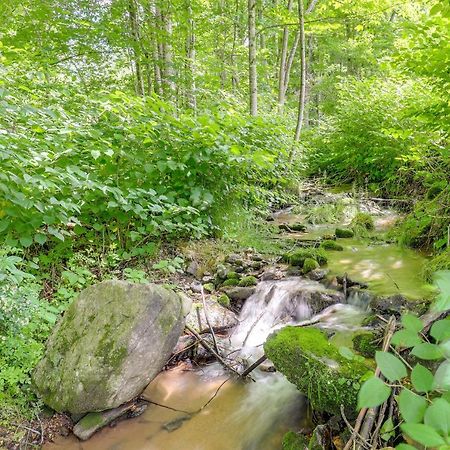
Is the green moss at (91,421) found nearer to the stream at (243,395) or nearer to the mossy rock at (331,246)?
the stream at (243,395)

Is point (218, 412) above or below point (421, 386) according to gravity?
below

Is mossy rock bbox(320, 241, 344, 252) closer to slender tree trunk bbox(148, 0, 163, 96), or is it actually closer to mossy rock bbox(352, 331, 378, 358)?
mossy rock bbox(352, 331, 378, 358)

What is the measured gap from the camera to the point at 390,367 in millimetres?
796

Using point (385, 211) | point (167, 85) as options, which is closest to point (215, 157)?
point (167, 85)

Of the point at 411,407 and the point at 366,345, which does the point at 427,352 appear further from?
the point at 366,345

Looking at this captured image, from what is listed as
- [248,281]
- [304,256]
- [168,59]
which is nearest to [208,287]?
[248,281]

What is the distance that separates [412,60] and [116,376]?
13.6ft

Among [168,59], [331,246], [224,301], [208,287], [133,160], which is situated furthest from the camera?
[168,59]

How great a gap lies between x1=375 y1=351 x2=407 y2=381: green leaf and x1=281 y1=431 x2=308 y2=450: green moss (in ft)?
5.38

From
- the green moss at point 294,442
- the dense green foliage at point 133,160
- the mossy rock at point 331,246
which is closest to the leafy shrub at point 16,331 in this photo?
the dense green foliage at point 133,160

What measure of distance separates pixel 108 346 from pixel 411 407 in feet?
7.66

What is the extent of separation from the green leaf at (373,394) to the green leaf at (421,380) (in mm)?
64

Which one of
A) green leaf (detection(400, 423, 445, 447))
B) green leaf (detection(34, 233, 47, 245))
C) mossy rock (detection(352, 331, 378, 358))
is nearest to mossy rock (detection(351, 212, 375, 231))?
mossy rock (detection(352, 331, 378, 358))

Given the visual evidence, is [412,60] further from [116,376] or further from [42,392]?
[42,392]
